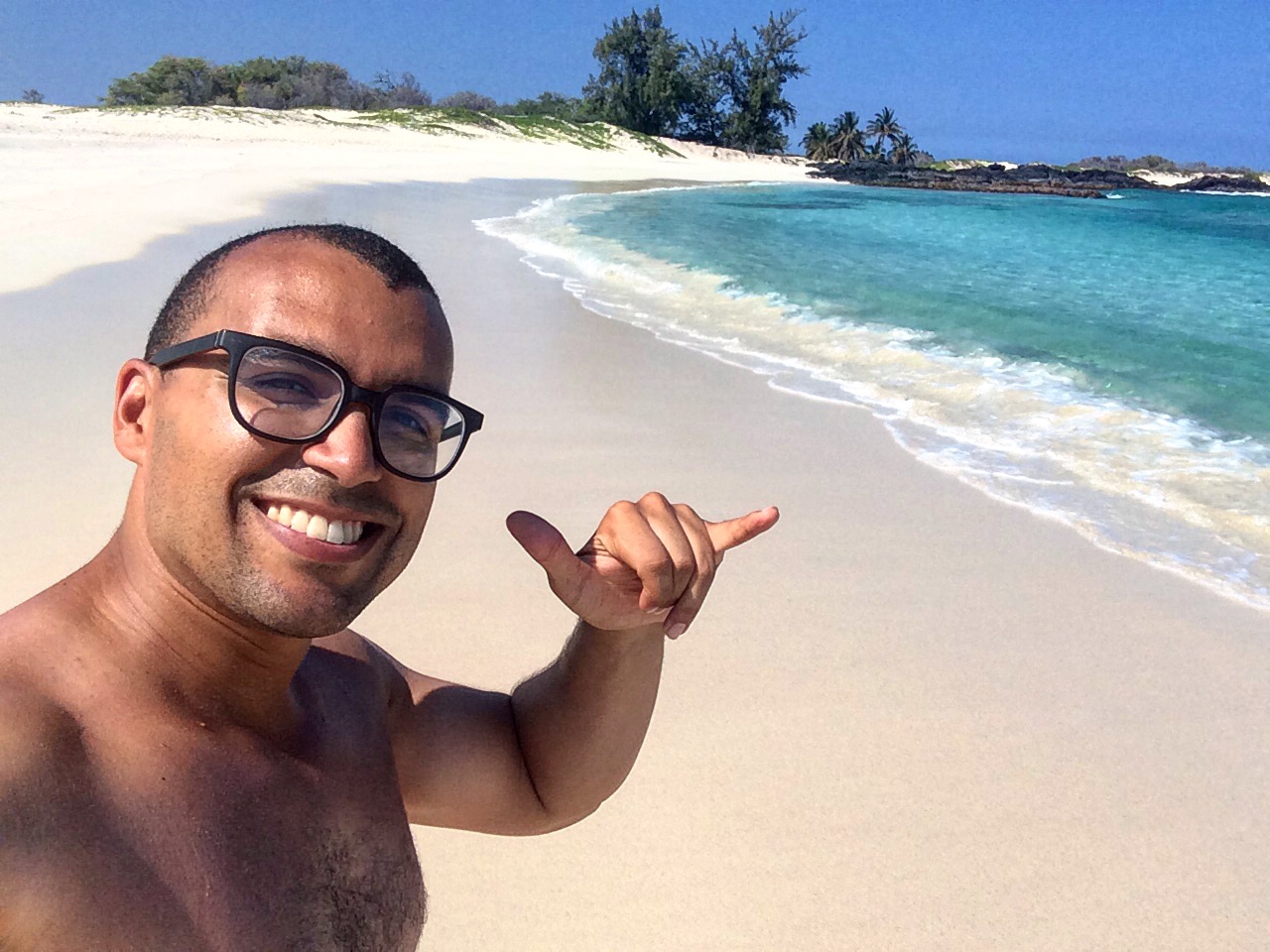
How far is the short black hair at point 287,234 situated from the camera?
4.93 feet

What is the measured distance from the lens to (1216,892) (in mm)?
2482

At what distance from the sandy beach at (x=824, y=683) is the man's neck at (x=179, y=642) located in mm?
1163

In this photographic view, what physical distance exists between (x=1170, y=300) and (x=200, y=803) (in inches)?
615

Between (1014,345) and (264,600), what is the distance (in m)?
9.21

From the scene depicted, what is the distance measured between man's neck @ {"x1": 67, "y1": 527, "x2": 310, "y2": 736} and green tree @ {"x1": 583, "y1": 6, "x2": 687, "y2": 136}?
71508mm

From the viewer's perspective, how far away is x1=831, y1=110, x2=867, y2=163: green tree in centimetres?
7681

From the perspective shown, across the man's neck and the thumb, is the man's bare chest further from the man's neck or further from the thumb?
the thumb

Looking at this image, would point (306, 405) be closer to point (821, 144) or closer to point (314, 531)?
point (314, 531)

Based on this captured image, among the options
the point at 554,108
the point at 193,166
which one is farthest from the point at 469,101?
the point at 193,166

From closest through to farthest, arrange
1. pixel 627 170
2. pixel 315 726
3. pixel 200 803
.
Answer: pixel 200 803
pixel 315 726
pixel 627 170

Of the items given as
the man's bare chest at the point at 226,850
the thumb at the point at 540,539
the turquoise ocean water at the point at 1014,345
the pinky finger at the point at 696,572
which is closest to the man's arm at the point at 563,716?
the pinky finger at the point at 696,572

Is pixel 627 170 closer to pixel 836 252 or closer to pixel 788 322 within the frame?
pixel 836 252

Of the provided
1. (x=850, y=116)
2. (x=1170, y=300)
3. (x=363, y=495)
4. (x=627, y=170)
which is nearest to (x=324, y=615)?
(x=363, y=495)

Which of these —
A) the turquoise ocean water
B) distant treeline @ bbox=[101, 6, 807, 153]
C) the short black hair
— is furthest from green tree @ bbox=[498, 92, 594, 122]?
the short black hair
